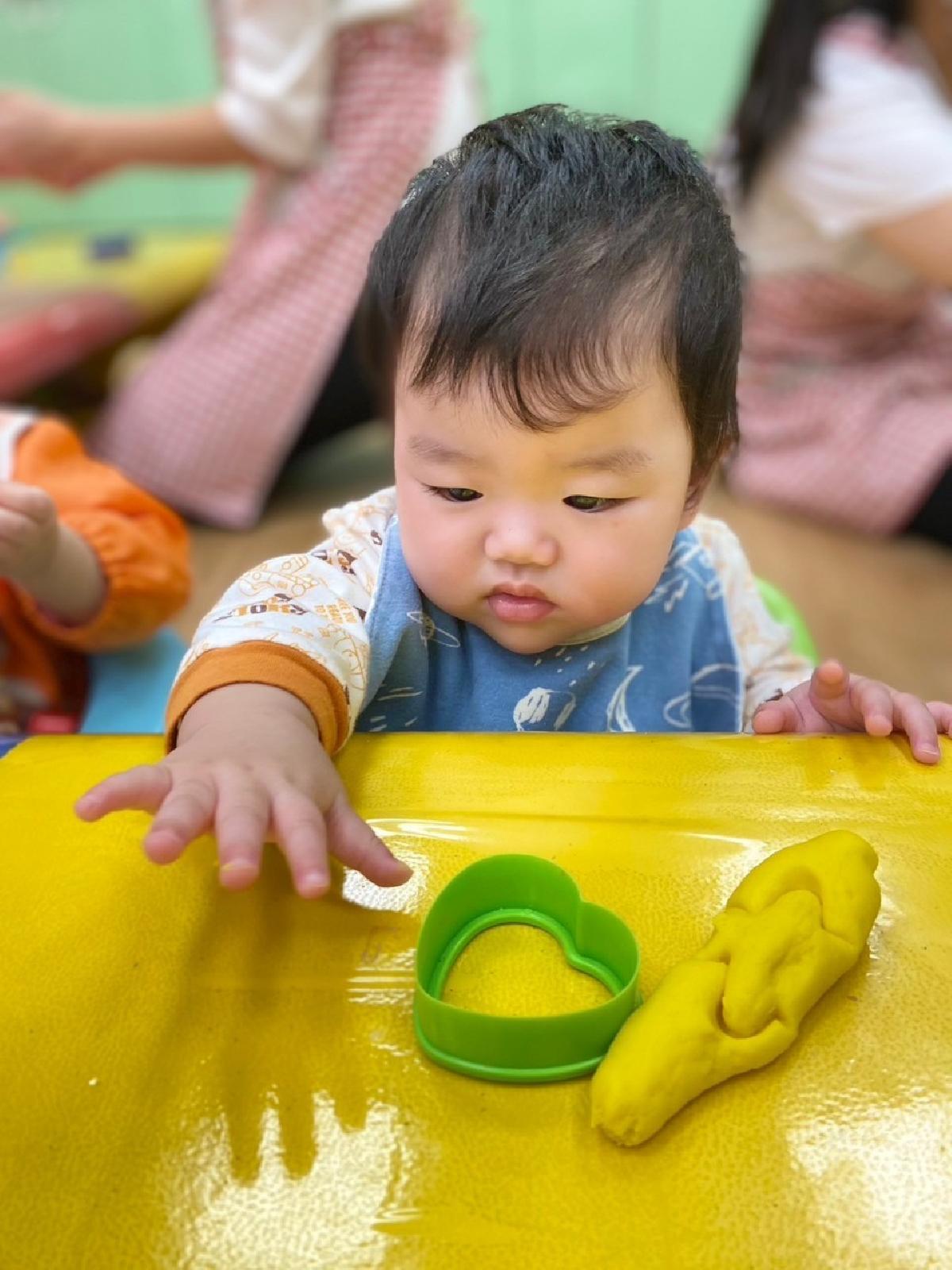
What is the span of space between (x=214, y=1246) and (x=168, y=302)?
66.9 inches

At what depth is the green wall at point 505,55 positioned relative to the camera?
2.30 metres

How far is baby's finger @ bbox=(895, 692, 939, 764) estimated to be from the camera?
49cm

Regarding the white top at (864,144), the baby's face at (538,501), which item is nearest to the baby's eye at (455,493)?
the baby's face at (538,501)

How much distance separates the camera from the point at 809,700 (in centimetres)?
56

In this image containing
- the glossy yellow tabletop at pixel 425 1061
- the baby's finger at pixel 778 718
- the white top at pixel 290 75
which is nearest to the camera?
the glossy yellow tabletop at pixel 425 1061

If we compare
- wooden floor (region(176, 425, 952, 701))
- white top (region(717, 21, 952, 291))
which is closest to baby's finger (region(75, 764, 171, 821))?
wooden floor (region(176, 425, 952, 701))

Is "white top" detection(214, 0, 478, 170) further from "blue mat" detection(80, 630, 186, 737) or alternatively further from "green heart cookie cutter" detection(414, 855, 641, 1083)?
"green heart cookie cutter" detection(414, 855, 641, 1083)

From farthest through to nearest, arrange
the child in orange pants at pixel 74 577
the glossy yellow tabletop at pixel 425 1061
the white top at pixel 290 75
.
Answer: the white top at pixel 290 75 < the child in orange pants at pixel 74 577 < the glossy yellow tabletop at pixel 425 1061

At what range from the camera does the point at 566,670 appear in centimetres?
61

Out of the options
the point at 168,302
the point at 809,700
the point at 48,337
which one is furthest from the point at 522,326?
the point at 168,302

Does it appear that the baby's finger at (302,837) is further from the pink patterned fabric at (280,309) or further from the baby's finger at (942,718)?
the pink patterned fabric at (280,309)

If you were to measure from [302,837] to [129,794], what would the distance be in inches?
2.2

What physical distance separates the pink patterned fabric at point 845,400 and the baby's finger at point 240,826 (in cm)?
109

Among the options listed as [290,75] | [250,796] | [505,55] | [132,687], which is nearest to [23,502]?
[132,687]
